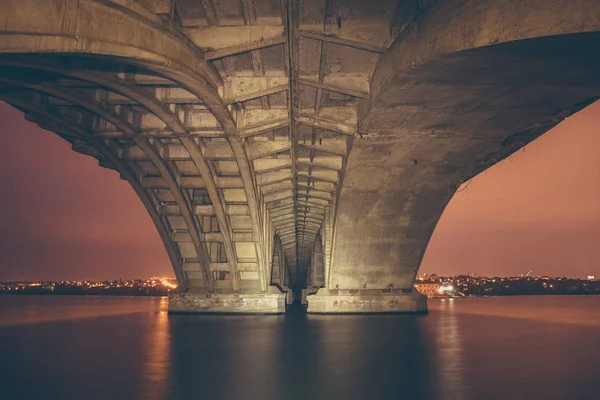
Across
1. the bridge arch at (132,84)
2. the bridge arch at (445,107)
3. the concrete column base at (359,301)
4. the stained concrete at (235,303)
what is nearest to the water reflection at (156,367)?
the bridge arch at (132,84)

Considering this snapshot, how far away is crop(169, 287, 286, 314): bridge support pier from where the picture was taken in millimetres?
30434

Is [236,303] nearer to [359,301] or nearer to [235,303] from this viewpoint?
[235,303]

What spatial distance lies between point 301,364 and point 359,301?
1669 cm

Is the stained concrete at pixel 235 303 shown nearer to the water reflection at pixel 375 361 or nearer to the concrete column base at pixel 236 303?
the concrete column base at pixel 236 303

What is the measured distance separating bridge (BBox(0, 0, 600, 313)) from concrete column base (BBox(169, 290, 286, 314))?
9 cm

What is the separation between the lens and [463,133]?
17.8 meters

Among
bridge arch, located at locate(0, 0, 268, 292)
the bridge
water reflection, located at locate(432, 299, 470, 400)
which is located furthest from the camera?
the bridge

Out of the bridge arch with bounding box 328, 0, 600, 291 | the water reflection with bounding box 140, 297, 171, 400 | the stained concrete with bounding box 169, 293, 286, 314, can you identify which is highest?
the bridge arch with bounding box 328, 0, 600, 291

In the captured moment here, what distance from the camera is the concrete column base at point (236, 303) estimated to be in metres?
30.4

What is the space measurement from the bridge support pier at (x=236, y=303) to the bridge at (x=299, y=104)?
96mm

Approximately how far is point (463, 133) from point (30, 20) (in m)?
14.2

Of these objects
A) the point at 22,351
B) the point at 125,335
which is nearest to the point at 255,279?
the point at 125,335

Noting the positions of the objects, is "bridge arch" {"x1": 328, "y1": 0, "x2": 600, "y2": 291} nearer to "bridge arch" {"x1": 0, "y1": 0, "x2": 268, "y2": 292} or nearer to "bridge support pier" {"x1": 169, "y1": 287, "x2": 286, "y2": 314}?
"bridge support pier" {"x1": 169, "y1": 287, "x2": 286, "y2": 314}

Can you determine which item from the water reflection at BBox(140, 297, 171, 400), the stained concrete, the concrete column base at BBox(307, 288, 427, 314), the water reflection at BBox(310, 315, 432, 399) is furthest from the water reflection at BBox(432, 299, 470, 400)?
the stained concrete
